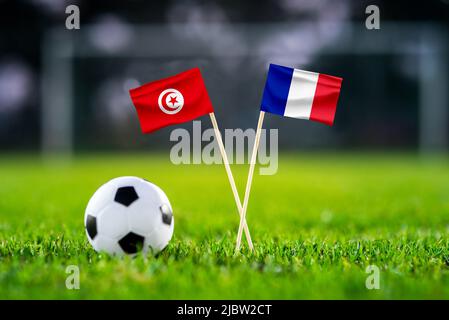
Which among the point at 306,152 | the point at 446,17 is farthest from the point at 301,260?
the point at 446,17

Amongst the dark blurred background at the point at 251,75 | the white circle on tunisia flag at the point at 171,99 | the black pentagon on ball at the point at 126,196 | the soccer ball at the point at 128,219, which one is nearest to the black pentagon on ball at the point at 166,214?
the soccer ball at the point at 128,219

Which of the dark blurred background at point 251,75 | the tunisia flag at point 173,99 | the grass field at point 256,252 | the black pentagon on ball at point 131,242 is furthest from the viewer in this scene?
the dark blurred background at point 251,75

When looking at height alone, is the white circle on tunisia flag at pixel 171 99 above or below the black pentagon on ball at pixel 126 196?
above

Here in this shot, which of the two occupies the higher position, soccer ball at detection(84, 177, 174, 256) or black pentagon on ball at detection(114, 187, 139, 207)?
black pentagon on ball at detection(114, 187, 139, 207)

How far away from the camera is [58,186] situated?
1095 cm

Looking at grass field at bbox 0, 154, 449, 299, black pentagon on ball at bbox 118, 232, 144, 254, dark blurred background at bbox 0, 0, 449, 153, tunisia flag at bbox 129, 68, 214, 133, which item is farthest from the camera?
dark blurred background at bbox 0, 0, 449, 153

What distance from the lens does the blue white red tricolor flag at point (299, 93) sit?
3824 millimetres

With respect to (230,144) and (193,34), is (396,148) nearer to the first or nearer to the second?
(230,144)

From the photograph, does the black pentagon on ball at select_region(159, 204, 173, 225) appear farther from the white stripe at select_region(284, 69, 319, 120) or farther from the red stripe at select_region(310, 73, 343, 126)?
the red stripe at select_region(310, 73, 343, 126)

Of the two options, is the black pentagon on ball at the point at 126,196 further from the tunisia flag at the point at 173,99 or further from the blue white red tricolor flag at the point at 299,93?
the blue white red tricolor flag at the point at 299,93

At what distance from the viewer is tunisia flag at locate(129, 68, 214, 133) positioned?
3.76m

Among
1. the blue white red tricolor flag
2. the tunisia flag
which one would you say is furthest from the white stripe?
the tunisia flag

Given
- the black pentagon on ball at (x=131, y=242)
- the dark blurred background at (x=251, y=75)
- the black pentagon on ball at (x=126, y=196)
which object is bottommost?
the black pentagon on ball at (x=131, y=242)

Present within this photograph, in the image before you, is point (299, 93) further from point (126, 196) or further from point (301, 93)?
point (126, 196)
